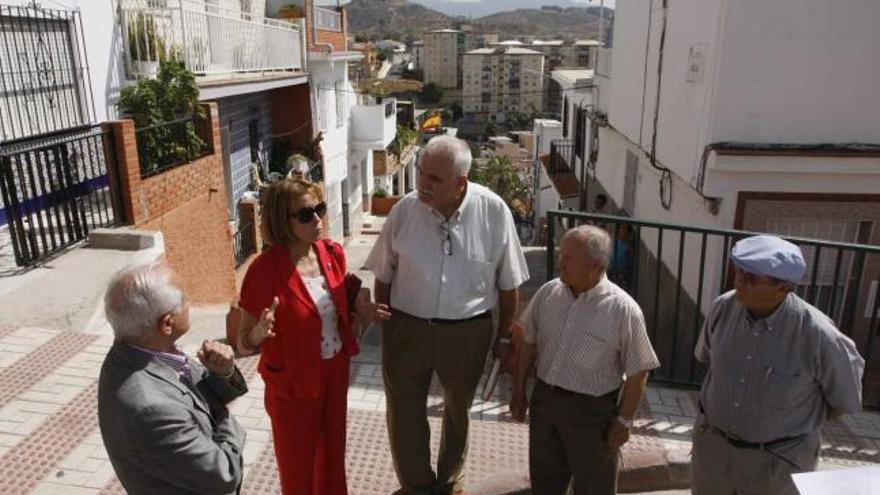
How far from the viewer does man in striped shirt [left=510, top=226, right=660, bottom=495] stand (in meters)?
2.54

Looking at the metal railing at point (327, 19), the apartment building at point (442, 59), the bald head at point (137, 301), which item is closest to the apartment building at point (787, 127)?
the bald head at point (137, 301)

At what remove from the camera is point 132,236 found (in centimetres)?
630

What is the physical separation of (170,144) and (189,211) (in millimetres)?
848

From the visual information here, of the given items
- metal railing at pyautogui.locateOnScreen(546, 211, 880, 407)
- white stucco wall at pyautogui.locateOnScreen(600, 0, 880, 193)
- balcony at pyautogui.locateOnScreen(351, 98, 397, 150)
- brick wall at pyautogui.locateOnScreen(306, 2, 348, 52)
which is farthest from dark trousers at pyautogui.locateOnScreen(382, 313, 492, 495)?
balcony at pyautogui.locateOnScreen(351, 98, 397, 150)

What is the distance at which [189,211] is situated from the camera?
26.3ft

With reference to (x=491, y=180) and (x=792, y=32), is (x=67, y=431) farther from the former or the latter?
(x=491, y=180)

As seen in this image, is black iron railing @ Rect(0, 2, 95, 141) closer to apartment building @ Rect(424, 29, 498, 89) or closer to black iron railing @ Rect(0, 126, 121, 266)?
black iron railing @ Rect(0, 126, 121, 266)

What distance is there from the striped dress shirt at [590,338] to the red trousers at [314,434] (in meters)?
0.88

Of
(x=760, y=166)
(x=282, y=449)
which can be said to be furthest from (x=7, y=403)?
(x=760, y=166)

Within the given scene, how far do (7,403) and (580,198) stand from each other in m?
14.7

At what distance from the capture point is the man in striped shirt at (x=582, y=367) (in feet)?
8.33

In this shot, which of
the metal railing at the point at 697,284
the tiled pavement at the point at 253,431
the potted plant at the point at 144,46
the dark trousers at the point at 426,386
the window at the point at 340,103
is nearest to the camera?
the dark trousers at the point at 426,386

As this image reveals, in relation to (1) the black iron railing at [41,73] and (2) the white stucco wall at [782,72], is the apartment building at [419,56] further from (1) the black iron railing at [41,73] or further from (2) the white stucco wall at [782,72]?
(2) the white stucco wall at [782,72]

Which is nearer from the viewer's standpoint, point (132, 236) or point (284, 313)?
point (284, 313)
